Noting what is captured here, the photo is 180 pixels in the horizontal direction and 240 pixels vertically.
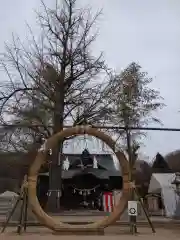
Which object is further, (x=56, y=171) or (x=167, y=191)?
(x=167, y=191)

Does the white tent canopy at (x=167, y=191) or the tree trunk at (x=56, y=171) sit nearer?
the tree trunk at (x=56, y=171)

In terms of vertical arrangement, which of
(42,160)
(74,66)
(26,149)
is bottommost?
(42,160)

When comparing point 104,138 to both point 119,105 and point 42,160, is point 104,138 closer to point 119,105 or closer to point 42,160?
point 42,160

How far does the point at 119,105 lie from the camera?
1065 inches

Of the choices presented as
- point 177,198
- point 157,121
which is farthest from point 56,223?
point 157,121

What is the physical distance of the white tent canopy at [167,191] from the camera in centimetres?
2081

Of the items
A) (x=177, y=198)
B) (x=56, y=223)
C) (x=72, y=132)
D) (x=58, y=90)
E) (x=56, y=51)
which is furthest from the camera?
(x=56, y=51)

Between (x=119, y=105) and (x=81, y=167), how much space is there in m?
8.21

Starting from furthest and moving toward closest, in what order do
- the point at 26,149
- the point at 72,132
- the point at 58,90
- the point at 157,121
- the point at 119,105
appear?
the point at 157,121
the point at 26,149
the point at 119,105
the point at 58,90
the point at 72,132

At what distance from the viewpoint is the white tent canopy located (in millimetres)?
20814

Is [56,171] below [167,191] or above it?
above

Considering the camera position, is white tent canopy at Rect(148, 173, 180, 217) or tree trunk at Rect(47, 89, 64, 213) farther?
white tent canopy at Rect(148, 173, 180, 217)

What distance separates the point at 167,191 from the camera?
22.6 meters

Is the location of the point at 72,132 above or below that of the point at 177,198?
above
